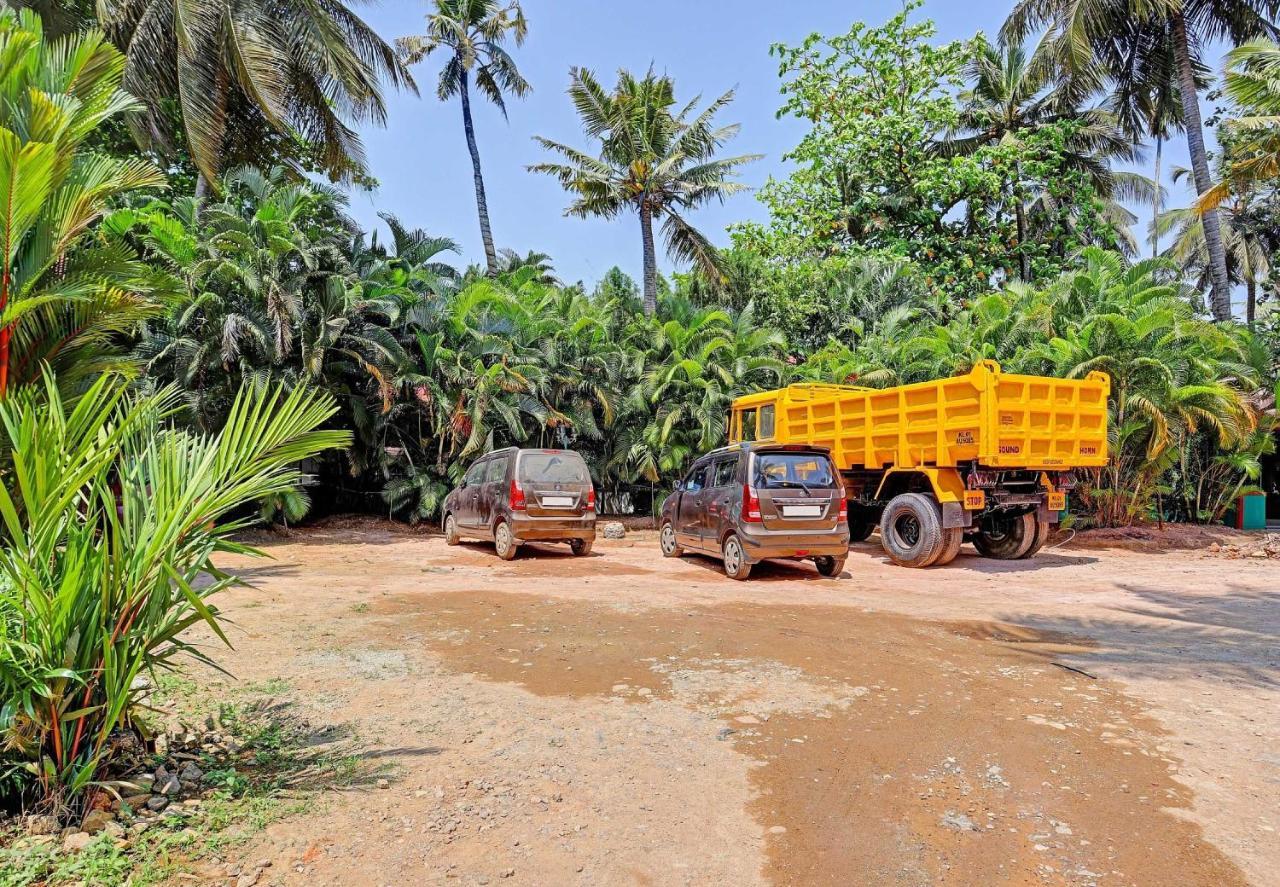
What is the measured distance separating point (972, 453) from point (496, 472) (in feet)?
24.4

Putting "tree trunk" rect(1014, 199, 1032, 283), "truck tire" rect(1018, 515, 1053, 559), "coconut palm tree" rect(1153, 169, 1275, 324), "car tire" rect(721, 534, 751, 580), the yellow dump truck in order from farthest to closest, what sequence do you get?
"coconut palm tree" rect(1153, 169, 1275, 324) < "tree trunk" rect(1014, 199, 1032, 283) < "truck tire" rect(1018, 515, 1053, 559) < the yellow dump truck < "car tire" rect(721, 534, 751, 580)

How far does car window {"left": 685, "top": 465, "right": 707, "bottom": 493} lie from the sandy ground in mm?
2963

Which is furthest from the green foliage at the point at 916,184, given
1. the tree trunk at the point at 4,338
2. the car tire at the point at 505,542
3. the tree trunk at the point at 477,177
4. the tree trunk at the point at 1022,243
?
the tree trunk at the point at 4,338

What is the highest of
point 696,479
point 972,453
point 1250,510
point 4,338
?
point 4,338

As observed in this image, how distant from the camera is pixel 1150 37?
21.9 meters

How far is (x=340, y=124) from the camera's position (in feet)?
56.2

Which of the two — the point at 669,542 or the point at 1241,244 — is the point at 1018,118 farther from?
the point at 669,542

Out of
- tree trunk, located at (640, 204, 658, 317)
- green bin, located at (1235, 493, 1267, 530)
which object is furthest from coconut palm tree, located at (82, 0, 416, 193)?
green bin, located at (1235, 493, 1267, 530)

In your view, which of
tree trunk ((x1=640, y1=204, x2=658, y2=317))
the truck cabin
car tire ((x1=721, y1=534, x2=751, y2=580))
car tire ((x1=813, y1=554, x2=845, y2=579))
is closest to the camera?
car tire ((x1=721, y1=534, x2=751, y2=580))

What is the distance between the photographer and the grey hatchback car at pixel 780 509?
31.9 feet

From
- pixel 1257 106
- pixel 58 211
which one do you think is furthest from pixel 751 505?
pixel 1257 106

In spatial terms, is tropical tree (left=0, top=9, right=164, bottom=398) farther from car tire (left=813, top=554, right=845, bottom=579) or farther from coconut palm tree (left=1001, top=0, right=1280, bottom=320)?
coconut palm tree (left=1001, top=0, right=1280, bottom=320)

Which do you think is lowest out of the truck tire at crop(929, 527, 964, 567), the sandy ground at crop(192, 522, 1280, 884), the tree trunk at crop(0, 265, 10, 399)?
the sandy ground at crop(192, 522, 1280, 884)

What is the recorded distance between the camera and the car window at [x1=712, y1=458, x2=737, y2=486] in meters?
10.4
